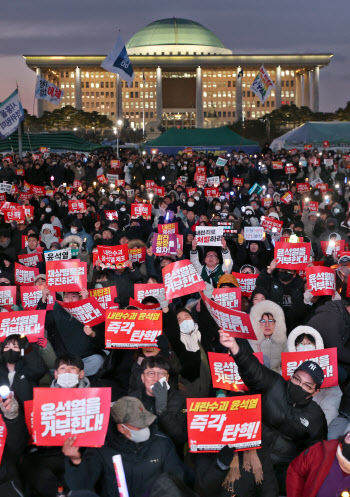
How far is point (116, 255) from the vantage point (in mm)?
8078

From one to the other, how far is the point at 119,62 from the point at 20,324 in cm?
1840

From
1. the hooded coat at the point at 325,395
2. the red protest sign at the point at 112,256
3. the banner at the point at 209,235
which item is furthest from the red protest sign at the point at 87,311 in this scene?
the banner at the point at 209,235

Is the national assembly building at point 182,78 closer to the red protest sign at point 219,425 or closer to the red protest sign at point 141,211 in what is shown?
the red protest sign at point 141,211

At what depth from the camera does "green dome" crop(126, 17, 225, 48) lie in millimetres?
103938

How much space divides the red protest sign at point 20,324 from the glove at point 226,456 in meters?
2.28

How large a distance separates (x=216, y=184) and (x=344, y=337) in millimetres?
11240

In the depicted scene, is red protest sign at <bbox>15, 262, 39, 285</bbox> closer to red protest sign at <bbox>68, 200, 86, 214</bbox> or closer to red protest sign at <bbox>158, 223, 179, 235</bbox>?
red protest sign at <bbox>158, 223, 179, 235</bbox>

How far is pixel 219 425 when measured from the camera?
363cm

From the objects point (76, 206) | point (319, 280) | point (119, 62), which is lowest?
point (319, 280)

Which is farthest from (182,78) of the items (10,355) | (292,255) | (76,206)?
(10,355)

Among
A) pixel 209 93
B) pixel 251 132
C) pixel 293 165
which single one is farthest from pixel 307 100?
pixel 293 165

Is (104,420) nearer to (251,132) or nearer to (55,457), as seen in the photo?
(55,457)

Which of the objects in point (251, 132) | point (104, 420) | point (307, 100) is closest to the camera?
point (104, 420)

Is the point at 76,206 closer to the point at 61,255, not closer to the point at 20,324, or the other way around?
the point at 61,255
